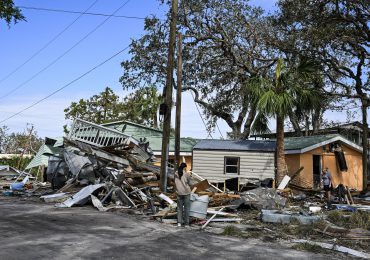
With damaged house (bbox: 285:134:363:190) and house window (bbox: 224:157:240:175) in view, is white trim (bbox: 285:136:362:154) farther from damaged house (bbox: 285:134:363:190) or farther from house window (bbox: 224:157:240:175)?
house window (bbox: 224:157:240:175)

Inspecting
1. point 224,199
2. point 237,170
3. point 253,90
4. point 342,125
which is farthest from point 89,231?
point 342,125

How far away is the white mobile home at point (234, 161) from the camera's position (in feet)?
79.9

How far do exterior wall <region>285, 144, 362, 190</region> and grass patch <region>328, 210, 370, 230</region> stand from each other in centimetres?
993

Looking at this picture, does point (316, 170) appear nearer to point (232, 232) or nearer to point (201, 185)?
point (201, 185)

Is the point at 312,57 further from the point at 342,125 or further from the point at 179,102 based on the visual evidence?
the point at 342,125

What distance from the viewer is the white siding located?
24.3 metres

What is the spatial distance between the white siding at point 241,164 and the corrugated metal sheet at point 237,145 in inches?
9.0

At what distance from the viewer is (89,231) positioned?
10.3 m

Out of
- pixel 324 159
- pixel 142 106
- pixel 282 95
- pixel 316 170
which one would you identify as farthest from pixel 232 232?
pixel 142 106

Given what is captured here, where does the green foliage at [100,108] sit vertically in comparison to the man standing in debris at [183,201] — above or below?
above

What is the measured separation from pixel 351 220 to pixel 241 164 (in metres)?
12.2

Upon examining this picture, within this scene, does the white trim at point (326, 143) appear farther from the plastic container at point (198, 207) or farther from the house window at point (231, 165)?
the plastic container at point (198, 207)

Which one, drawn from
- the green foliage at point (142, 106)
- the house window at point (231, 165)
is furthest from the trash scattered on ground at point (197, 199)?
the green foliage at point (142, 106)

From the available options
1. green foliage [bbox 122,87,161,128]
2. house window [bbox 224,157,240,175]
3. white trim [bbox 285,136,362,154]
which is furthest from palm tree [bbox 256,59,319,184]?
green foliage [bbox 122,87,161,128]
